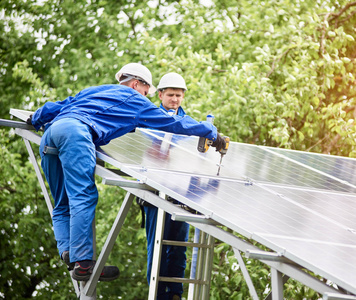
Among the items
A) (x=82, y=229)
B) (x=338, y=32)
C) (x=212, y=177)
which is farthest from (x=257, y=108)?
(x=82, y=229)

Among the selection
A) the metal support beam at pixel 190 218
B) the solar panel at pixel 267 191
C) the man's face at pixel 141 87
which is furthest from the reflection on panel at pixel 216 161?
the metal support beam at pixel 190 218

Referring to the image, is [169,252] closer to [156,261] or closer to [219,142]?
[156,261]

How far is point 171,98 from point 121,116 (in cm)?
231

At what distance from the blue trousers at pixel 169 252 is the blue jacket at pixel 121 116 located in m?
1.58

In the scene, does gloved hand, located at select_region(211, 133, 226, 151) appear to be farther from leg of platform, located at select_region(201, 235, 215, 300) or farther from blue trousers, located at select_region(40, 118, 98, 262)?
leg of platform, located at select_region(201, 235, 215, 300)

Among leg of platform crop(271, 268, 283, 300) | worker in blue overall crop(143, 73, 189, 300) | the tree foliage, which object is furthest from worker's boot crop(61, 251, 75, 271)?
the tree foliage

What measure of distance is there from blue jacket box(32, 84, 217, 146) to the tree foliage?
3.65 m

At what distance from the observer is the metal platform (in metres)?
3.55

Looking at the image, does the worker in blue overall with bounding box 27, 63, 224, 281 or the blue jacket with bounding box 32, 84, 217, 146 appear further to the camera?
the blue jacket with bounding box 32, 84, 217, 146

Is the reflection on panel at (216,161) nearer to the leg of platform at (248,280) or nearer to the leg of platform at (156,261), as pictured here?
the leg of platform at (156,261)

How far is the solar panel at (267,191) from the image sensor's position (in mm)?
3643

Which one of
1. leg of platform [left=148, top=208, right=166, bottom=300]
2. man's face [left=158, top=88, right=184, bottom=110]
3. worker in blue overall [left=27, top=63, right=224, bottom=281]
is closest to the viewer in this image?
worker in blue overall [left=27, top=63, right=224, bottom=281]

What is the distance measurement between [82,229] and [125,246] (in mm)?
6761

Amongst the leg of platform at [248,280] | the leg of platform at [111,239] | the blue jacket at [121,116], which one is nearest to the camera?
the leg of platform at [248,280]
